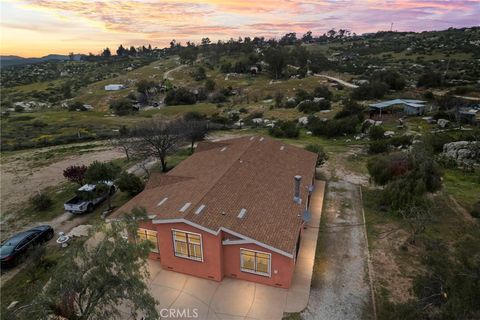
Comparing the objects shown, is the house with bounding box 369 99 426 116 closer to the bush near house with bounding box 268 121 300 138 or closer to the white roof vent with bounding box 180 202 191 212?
the bush near house with bounding box 268 121 300 138

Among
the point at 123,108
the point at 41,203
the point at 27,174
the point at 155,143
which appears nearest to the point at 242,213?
the point at 155,143

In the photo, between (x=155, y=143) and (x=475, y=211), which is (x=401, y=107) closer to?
(x=475, y=211)

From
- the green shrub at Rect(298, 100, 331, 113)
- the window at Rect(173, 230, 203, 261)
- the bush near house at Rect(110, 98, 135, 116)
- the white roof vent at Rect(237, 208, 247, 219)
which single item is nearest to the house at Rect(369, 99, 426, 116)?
the green shrub at Rect(298, 100, 331, 113)

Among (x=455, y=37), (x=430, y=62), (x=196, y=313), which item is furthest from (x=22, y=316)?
(x=455, y=37)

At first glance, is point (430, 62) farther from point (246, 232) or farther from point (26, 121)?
point (26, 121)

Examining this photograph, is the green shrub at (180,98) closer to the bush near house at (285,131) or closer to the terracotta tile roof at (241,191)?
the bush near house at (285,131)

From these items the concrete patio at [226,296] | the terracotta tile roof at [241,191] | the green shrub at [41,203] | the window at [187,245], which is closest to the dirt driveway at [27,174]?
the green shrub at [41,203]
